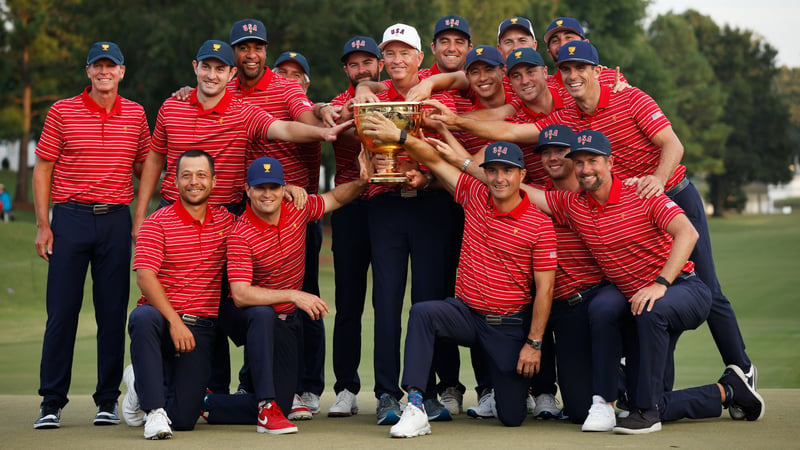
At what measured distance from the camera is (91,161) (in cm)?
763

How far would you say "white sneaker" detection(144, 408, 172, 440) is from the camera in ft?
21.4

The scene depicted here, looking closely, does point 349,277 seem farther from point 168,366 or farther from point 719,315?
point 719,315

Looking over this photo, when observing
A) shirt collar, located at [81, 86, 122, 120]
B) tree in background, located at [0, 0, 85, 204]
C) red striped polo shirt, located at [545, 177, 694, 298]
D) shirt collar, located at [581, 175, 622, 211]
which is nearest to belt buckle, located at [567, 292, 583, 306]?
red striped polo shirt, located at [545, 177, 694, 298]

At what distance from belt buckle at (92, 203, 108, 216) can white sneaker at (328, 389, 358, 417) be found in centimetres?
214

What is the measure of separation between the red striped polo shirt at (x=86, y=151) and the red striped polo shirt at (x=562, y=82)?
10.2ft

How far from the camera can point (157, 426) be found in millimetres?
6551

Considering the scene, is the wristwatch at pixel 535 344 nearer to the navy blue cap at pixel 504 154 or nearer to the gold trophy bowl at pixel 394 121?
the navy blue cap at pixel 504 154

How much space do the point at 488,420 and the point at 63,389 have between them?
9.67 ft

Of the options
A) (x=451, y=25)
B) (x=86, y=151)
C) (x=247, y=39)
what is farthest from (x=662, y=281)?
(x=86, y=151)

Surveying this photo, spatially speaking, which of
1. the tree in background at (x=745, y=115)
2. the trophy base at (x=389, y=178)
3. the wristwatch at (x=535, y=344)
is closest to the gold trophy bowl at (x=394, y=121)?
the trophy base at (x=389, y=178)

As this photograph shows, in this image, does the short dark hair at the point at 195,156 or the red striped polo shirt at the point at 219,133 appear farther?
the red striped polo shirt at the point at 219,133

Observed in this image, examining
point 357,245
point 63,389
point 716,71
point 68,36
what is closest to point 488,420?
point 357,245

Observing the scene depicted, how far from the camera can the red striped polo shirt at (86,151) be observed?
7617 millimetres

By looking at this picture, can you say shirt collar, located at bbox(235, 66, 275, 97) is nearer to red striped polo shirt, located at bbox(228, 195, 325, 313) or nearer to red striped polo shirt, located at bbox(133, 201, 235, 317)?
red striped polo shirt, located at bbox(228, 195, 325, 313)
